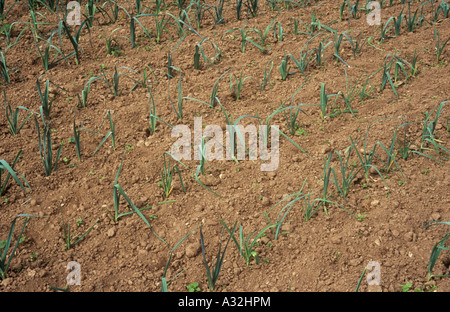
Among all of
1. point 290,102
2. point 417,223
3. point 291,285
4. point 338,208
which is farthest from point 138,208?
point 417,223

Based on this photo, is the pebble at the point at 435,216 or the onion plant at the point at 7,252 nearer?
the onion plant at the point at 7,252

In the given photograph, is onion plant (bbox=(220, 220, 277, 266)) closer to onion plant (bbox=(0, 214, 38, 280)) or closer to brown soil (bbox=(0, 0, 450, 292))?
brown soil (bbox=(0, 0, 450, 292))

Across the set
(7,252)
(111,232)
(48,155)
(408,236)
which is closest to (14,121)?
(48,155)

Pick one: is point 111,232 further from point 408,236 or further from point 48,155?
point 408,236

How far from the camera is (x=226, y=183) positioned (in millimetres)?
2688

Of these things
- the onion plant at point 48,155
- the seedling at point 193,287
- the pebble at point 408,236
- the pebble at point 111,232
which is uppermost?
the onion plant at point 48,155

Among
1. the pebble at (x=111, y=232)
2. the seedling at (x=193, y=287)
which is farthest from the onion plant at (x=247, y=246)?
the pebble at (x=111, y=232)

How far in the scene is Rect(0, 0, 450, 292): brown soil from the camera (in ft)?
7.37

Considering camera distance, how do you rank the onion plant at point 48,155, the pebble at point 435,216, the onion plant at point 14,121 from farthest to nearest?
the onion plant at point 14,121
the onion plant at point 48,155
the pebble at point 435,216

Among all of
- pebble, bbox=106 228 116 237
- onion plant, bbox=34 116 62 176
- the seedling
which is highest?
onion plant, bbox=34 116 62 176

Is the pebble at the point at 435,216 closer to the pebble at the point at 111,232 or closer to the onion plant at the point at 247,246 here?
the onion plant at the point at 247,246

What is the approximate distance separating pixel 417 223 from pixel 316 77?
1402mm

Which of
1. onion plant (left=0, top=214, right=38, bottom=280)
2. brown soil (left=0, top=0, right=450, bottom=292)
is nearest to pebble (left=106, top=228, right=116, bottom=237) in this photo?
brown soil (left=0, top=0, right=450, bottom=292)

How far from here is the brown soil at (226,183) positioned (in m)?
2.25
